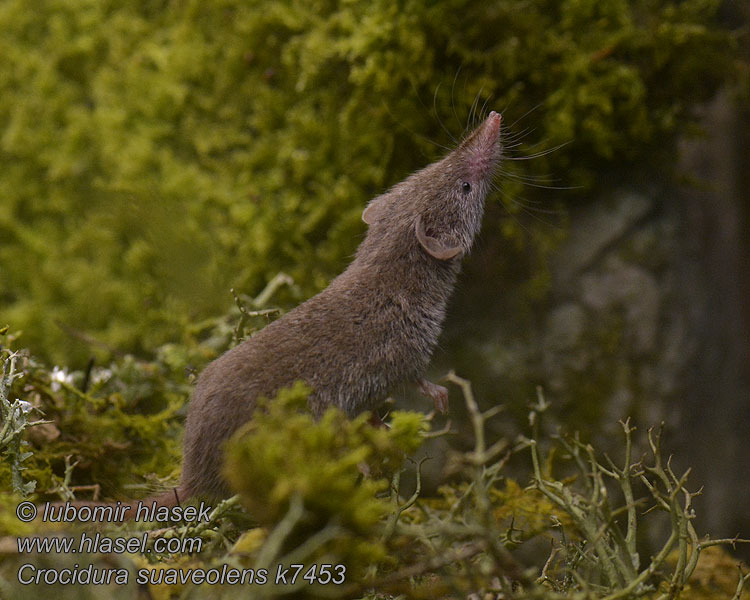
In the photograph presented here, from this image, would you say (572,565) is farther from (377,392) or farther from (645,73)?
(645,73)

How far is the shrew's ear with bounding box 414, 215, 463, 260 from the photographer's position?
220cm

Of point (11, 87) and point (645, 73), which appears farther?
point (11, 87)

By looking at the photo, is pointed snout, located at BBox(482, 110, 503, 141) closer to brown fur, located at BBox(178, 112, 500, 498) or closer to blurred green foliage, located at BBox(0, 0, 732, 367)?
brown fur, located at BBox(178, 112, 500, 498)

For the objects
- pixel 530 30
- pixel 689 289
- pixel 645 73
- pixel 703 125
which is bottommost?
pixel 689 289

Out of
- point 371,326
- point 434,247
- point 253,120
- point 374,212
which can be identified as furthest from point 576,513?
point 253,120

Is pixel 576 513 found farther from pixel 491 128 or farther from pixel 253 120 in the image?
pixel 253 120

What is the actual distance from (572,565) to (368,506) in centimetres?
92

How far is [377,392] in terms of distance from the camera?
2041mm

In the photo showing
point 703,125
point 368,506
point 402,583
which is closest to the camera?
point 368,506

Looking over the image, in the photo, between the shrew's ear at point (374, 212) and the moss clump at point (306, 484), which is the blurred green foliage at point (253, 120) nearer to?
the shrew's ear at point (374, 212)

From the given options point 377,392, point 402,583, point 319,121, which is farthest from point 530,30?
point 402,583

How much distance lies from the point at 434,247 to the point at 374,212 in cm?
35

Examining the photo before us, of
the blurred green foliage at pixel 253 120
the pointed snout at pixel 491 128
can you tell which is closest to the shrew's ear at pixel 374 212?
the pointed snout at pixel 491 128

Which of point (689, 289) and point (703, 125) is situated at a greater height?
point (703, 125)
